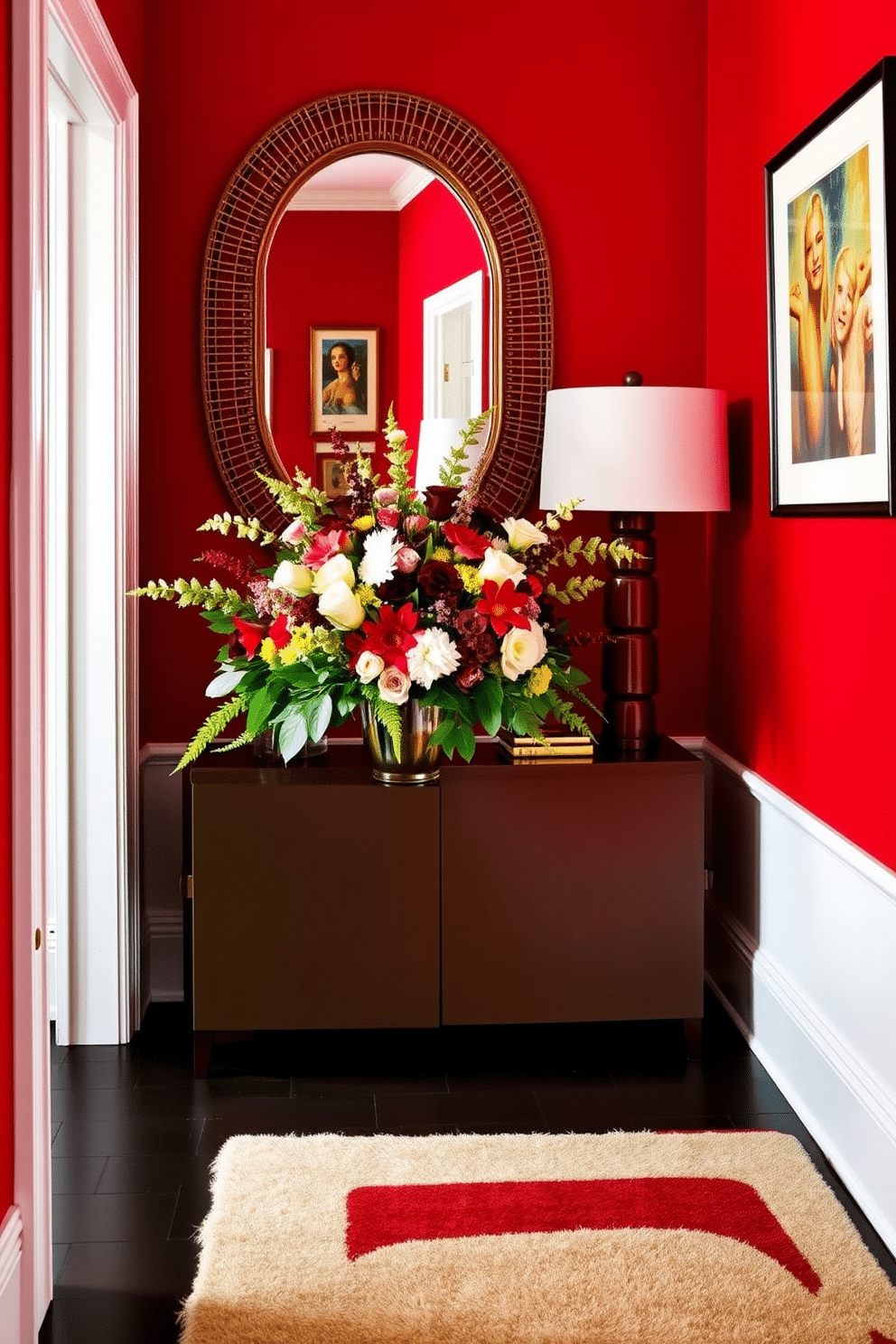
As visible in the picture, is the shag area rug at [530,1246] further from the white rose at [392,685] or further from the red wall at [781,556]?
the white rose at [392,685]

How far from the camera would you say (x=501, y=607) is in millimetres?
3002

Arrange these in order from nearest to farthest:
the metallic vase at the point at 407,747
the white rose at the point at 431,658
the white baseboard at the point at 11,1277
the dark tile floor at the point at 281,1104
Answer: the white baseboard at the point at 11,1277 → the dark tile floor at the point at 281,1104 → the white rose at the point at 431,658 → the metallic vase at the point at 407,747

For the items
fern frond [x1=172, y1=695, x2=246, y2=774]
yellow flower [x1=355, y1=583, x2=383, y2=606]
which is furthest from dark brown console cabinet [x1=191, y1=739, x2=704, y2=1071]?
yellow flower [x1=355, y1=583, x2=383, y2=606]

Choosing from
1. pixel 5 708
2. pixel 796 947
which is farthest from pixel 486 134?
pixel 5 708

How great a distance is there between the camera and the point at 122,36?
334 cm

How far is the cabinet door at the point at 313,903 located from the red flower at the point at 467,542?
555 mm

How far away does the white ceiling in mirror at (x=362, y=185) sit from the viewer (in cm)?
376

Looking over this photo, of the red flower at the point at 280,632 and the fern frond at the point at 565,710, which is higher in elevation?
the red flower at the point at 280,632

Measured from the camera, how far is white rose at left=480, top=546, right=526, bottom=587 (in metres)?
3.00

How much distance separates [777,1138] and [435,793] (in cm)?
102

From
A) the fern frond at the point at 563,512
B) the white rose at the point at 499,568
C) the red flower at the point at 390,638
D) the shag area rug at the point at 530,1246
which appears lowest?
the shag area rug at the point at 530,1246

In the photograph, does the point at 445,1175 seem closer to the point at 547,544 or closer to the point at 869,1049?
the point at 869,1049

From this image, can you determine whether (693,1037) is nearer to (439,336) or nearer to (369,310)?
(439,336)

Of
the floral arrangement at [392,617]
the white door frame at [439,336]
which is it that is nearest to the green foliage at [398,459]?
the floral arrangement at [392,617]
